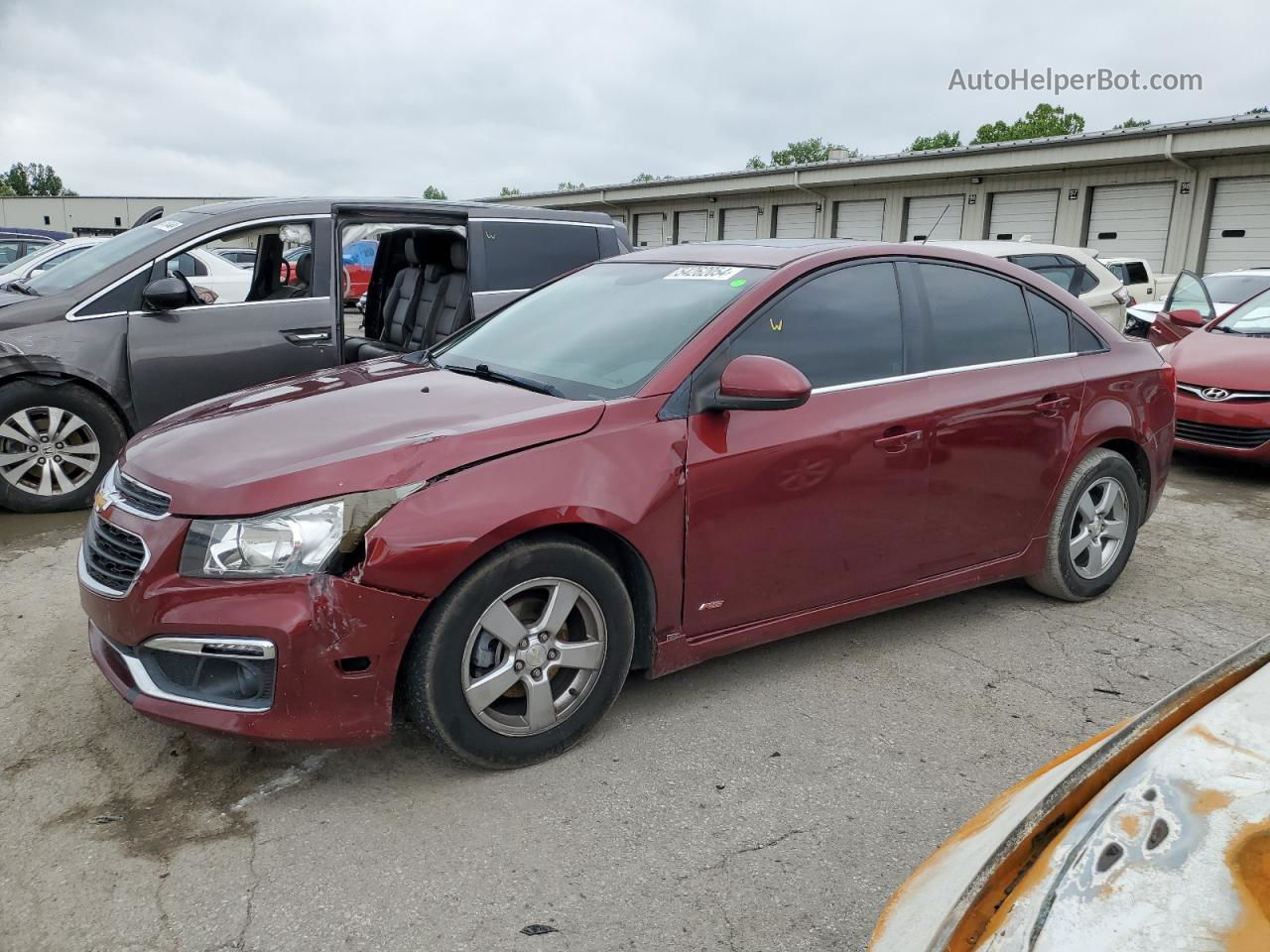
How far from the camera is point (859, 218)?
1037 inches

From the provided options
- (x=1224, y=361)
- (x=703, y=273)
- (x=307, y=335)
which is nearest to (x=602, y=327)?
(x=703, y=273)

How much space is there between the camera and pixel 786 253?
3.80m

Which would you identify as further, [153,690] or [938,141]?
[938,141]

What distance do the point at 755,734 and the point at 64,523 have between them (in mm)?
4318

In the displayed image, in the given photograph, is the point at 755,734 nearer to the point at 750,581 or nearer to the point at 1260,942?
the point at 750,581

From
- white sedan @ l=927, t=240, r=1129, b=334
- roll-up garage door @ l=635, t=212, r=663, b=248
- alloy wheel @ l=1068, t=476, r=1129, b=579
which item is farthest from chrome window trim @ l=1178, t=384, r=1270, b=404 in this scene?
roll-up garage door @ l=635, t=212, r=663, b=248

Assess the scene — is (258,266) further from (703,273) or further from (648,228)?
(648,228)

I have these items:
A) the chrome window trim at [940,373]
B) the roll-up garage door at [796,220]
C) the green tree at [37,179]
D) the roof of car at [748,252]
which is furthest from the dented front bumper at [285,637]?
the green tree at [37,179]

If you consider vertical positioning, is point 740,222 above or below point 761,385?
above

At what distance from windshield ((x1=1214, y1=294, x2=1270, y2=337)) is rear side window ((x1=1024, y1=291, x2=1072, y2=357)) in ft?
14.9

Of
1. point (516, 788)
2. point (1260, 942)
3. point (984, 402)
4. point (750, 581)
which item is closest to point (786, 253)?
point (984, 402)

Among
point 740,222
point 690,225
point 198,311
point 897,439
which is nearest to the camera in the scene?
point 897,439

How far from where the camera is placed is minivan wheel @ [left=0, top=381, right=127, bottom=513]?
18.5ft

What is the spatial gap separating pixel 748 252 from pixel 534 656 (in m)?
1.85
